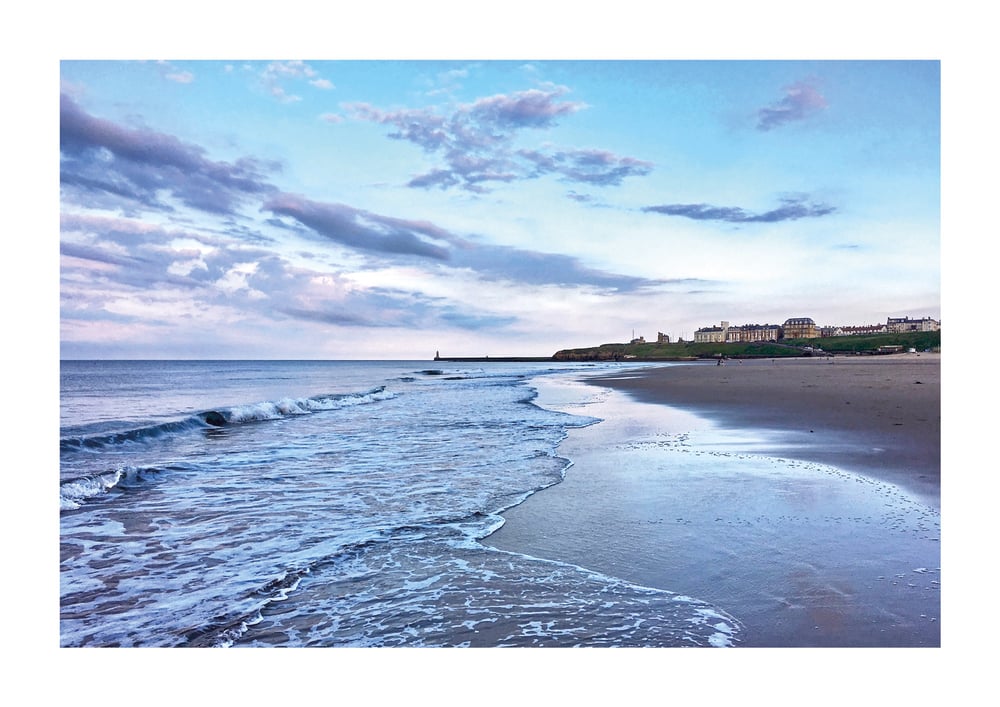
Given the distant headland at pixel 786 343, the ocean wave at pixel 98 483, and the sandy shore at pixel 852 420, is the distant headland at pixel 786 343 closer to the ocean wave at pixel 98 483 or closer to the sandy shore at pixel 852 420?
the sandy shore at pixel 852 420

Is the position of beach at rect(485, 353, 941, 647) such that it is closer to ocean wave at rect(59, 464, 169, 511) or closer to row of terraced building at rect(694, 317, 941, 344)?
row of terraced building at rect(694, 317, 941, 344)

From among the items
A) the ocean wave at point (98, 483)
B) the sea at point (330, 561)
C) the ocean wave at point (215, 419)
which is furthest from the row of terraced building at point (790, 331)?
the ocean wave at point (215, 419)

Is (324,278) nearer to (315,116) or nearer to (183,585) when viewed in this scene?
(315,116)

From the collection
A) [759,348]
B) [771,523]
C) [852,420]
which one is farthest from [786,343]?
[771,523]

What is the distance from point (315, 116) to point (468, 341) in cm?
1534

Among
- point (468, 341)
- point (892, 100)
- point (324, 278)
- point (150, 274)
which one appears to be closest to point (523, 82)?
point (892, 100)

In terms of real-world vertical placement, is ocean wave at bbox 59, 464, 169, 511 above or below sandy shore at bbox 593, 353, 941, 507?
below

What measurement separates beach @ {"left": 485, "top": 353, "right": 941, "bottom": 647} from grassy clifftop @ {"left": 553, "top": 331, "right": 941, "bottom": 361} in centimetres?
183

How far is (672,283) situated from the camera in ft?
49.9

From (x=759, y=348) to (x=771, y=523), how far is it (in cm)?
5236

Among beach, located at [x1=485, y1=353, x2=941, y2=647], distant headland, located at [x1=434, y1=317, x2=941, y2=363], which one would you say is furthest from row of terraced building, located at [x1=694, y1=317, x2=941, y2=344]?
beach, located at [x1=485, y1=353, x2=941, y2=647]

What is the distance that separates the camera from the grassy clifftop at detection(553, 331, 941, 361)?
17.4m

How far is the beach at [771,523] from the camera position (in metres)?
3.29

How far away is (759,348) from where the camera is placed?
5197 centimetres
